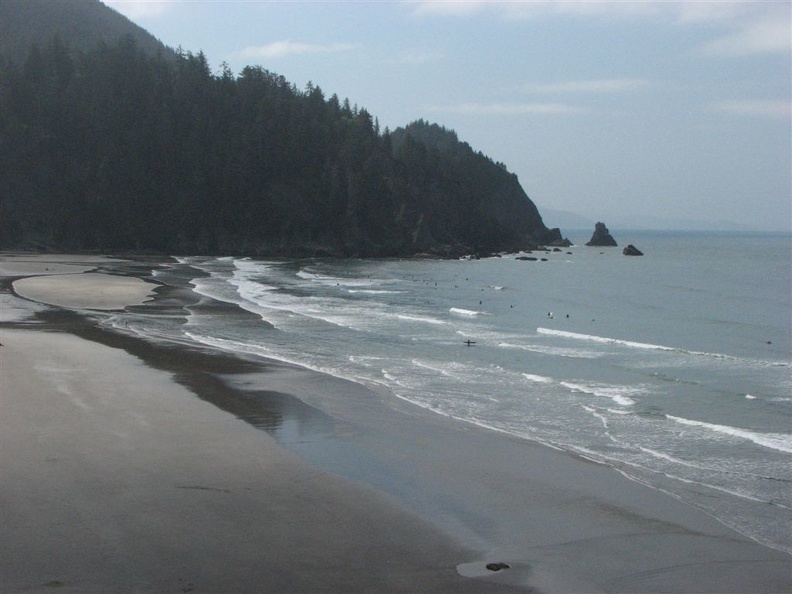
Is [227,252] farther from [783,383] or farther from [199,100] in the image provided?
[783,383]

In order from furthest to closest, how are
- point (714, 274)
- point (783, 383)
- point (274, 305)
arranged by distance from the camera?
1. point (714, 274)
2. point (274, 305)
3. point (783, 383)

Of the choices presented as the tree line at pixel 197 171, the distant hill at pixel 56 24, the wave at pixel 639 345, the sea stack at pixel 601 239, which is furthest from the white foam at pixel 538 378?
the sea stack at pixel 601 239

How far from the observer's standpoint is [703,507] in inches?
404

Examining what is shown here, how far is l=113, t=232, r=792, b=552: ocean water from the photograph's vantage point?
494 inches

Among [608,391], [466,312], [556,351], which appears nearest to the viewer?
[608,391]

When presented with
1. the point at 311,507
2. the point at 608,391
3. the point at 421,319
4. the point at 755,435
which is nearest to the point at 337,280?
A: the point at 421,319

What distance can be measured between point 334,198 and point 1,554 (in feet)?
331

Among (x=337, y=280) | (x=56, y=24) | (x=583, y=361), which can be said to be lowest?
(x=583, y=361)

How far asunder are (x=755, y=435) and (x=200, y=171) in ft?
316

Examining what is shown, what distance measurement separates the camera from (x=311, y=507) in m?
9.54

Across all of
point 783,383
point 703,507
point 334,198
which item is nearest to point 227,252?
point 334,198

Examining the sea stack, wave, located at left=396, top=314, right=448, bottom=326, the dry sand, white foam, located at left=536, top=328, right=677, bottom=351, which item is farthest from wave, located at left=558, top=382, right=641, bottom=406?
the sea stack

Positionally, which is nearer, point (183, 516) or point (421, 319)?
point (183, 516)

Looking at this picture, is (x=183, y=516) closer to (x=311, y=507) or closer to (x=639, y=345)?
(x=311, y=507)
